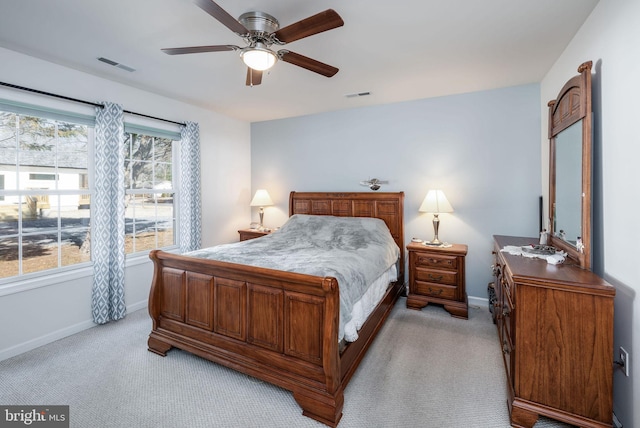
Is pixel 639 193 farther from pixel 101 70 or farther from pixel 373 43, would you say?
pixel 101 70

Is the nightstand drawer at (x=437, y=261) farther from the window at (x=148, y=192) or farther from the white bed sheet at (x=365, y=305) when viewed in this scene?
the window at (x=148, y=192)

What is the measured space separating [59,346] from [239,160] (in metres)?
3.24

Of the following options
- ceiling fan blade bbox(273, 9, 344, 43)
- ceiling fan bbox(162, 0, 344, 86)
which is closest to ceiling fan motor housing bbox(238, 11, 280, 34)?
ceiling fan bbox(162, 0, 344, 86)

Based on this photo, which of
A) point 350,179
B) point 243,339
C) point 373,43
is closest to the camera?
point 243,339

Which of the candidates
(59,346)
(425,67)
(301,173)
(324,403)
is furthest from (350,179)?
(59,346)

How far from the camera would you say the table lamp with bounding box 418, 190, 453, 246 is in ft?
11.3

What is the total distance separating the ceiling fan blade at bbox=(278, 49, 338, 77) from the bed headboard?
2094 mm

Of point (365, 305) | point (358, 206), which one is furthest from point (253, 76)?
point (358, 206)

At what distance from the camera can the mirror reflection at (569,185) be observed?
2055mm

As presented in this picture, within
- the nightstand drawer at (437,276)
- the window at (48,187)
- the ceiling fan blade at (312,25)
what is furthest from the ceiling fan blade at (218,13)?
the nightstand drawer at (437,276)

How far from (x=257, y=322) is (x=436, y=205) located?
7.95ft

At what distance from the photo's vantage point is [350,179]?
433cm

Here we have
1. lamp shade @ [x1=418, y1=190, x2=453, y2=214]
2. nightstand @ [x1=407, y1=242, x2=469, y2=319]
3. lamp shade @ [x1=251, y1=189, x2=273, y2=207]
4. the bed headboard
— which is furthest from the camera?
lamp shade @ [x1=251, y1=189, x2=273, y2=207]

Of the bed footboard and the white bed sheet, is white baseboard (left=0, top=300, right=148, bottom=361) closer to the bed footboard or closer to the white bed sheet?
the bed footboard
